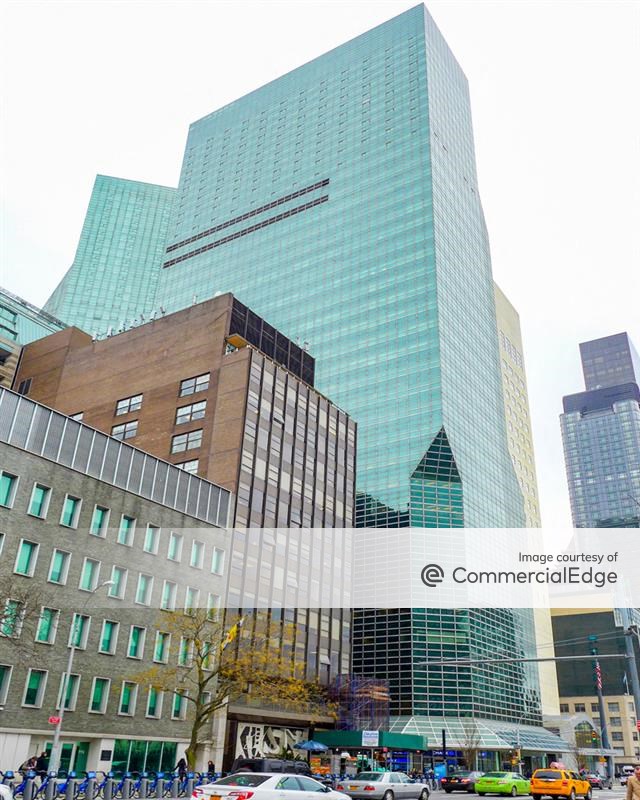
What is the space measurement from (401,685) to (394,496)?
24.5 meters

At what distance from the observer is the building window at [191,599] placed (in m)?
47.8

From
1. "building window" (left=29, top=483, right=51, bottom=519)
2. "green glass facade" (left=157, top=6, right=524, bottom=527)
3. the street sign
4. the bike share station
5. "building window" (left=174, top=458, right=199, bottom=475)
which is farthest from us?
"green glass facade" (left=157, top=6, right=524, bottom=527)

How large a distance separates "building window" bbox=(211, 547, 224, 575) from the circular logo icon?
4719 centimetres

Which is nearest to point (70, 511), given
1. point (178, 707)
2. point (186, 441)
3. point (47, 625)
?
point (47, 625)

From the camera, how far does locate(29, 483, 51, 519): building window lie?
3925 centimetres

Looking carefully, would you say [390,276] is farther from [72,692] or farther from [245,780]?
[245,780]

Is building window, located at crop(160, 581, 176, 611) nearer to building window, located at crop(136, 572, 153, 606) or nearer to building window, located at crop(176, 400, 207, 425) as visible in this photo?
building window, located at crop(136, 572, 153, 606)

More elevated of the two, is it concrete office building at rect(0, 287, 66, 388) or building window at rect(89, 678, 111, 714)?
concrete office building at rect(0, 287, 66, 388)

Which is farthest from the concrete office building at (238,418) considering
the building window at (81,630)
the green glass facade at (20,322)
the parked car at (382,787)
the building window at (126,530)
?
the parked car at (382,787)

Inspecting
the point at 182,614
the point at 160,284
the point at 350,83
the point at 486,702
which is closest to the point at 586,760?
the point at 486,702

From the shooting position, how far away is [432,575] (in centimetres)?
9431

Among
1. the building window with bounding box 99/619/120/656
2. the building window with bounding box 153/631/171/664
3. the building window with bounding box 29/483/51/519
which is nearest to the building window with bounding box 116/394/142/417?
the building window with bounding box 153/631/171/664

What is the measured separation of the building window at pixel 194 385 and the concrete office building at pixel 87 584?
18233mm

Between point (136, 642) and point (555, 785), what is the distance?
2472cm
